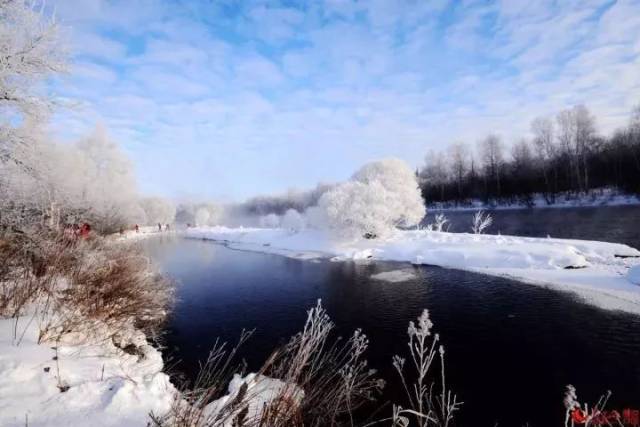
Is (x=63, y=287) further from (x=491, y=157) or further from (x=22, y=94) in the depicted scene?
(x=491, y=157)

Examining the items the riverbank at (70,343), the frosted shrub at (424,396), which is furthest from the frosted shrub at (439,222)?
the riverbank at (70,343)

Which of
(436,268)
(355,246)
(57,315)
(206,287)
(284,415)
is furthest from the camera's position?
A: (355,246)

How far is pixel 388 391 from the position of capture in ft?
25.5

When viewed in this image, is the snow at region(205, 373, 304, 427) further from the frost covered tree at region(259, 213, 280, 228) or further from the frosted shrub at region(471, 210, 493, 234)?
the frost covered tree at region(259, 213, 280, 228)

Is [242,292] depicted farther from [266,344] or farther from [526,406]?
[526,406]

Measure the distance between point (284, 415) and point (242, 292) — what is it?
14572 mm

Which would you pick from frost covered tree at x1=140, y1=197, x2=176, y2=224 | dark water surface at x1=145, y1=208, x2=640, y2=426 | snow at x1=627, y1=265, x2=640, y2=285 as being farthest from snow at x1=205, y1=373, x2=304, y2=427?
frost covered tree at x1=140, y1=197, x2=176, y2=224

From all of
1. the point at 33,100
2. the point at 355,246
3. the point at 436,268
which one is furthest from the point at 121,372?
the point at 355,246

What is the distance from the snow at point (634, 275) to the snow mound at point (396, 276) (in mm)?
8986

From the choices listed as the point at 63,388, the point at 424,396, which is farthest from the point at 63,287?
the point at 424,396

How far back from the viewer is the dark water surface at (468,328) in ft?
25.0

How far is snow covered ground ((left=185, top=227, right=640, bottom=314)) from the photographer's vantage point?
1448cm

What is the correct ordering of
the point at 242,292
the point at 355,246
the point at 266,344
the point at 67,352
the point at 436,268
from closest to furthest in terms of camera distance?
the point at 67,352 → the point at 266,344 → the point at 242,292 → the point at 436,268 → the point at 355,246

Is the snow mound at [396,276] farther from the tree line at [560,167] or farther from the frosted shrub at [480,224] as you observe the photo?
the tree line at [560,167]
